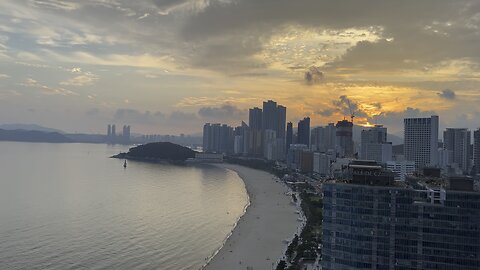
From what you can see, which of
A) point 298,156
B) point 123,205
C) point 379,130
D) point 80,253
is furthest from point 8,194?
point 379,130

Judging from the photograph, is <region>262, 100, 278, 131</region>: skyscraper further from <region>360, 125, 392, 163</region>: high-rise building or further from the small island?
<region>360, 125, 392, 163</region>: high-rise building

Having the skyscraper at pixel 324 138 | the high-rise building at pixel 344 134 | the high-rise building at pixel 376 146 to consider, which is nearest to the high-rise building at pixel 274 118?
the skyscraper at pixel 324 138

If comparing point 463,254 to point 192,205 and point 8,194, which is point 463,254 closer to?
point 192,205

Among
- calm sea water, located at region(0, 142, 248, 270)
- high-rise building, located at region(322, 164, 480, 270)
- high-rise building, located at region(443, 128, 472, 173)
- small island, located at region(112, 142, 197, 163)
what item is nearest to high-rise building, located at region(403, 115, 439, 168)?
high-rise building, located at region(443, 128, 472, 173)

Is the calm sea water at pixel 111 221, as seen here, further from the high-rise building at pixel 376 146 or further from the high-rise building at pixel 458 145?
the high-rise building at pixel 458 145

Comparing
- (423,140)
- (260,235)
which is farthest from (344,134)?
(260,235)
